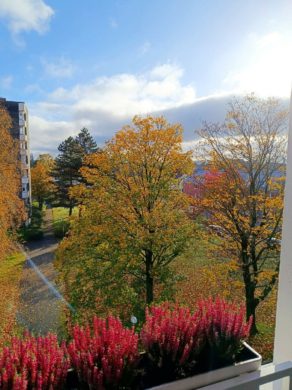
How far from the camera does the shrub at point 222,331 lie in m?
1.05

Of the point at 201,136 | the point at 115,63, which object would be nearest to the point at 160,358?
the point at 115,63

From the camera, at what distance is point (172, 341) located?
101cm

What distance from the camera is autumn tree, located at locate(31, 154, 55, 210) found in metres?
1.90

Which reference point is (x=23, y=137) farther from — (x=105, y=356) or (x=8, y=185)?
(x=105, y=356)

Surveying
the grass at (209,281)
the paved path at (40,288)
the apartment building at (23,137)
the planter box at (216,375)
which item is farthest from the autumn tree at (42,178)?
the grass at (209,281)

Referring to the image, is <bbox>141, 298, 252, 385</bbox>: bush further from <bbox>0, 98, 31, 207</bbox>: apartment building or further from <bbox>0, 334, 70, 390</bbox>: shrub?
<bbox>0, 98, 31, 207</bbox>: apartment building

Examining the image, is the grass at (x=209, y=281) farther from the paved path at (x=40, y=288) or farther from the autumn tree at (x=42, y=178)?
the autumn tree at (x=42, y=178)

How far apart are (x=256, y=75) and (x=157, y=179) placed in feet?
5.08

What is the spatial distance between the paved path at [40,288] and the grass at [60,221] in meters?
0.04

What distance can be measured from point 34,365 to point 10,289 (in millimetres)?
1449

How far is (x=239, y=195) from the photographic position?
3146mm

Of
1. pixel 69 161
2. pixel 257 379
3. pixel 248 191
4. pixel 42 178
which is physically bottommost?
pixel 257 379

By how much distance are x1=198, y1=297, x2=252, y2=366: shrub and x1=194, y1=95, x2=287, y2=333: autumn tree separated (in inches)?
76.7

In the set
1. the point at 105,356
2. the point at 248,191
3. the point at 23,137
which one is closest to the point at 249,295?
the point at 248,191
